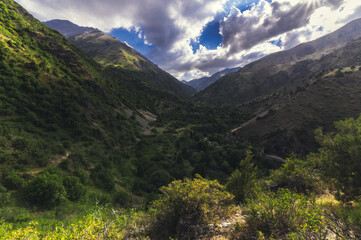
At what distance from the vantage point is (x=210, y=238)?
5.54 meters

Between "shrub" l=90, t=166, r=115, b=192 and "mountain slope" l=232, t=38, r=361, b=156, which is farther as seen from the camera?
"mountain slope" l=232, t=38, r=361, b=156

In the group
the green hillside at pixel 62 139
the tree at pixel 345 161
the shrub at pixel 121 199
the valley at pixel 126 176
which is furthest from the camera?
the shrub at pixel 121 199

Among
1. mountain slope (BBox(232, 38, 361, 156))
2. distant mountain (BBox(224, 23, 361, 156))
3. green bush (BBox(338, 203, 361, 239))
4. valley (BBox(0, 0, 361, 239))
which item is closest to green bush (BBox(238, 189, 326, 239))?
valley (BBox(0, 0, 361, 239))

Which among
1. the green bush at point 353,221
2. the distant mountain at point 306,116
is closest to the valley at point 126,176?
the green bush at point 353,221

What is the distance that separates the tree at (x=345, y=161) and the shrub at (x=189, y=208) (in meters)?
5.13

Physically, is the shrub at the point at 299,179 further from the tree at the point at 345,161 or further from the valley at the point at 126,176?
the tree at the point at 345,161

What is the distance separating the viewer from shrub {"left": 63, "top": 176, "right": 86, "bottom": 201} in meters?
11.1

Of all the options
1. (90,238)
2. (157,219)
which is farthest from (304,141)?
(90,238)

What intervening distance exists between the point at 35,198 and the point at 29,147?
6824 millimetres

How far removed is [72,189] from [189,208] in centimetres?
994

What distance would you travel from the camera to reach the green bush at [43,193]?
9.10 m

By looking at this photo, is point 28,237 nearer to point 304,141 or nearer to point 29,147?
point 29,147

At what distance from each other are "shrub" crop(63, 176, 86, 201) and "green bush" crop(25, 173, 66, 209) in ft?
4.50

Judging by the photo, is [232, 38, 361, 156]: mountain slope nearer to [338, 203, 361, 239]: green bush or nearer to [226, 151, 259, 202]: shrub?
[226, 151, 259, 202]: shrub
